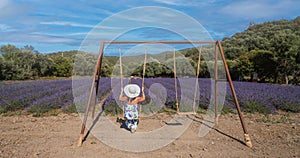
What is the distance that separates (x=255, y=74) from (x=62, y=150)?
24.0 m

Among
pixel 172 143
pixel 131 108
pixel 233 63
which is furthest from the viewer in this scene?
pixel 233 63

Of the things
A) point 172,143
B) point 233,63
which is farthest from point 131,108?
point 233,63

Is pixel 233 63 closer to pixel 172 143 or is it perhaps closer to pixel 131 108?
pixel 131 108

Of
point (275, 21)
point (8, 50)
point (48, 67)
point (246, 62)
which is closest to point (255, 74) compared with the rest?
point (246, 62)

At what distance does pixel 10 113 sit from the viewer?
7.36m

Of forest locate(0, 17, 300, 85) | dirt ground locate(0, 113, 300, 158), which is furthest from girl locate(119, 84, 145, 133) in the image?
forest locate(0, 17, 300, 85)

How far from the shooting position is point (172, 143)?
4.53m

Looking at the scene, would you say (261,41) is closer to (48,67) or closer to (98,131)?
(48,67)

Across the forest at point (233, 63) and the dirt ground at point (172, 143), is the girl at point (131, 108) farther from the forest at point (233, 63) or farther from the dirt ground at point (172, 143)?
the forest at point (233, 63)

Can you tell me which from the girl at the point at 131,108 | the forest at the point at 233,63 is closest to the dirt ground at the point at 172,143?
the girl at the point at 131,108

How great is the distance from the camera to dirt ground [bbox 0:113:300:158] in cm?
398

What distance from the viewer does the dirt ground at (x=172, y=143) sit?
398cm

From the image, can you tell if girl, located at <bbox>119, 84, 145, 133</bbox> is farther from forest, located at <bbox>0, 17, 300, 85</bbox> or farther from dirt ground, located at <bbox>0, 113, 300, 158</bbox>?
forest, located at <bbox>0, 17, 300, 85</bbox>

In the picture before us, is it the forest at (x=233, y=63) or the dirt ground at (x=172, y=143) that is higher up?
the forest at (x=233, y=63)
